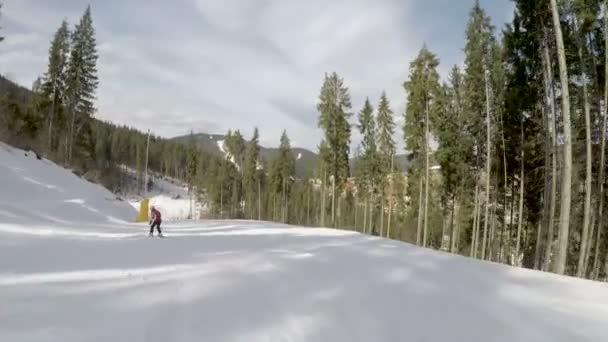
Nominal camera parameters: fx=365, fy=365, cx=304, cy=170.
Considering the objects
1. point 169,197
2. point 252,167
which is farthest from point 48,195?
point 169,197

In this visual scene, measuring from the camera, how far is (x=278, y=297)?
18.9 feet

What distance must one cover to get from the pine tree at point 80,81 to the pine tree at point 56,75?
1.11 m

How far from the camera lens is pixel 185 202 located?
9650cm

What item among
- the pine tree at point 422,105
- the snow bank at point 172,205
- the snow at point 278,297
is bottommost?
the snow bank at point 172,205

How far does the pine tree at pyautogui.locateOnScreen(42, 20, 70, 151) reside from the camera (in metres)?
40.6

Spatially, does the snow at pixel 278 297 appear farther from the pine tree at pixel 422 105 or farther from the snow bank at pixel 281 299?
the pine tree at pixel 422 105

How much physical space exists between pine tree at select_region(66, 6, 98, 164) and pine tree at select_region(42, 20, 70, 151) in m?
1.11

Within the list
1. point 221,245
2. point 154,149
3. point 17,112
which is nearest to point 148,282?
point 221,245

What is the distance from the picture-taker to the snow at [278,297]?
4375 mm

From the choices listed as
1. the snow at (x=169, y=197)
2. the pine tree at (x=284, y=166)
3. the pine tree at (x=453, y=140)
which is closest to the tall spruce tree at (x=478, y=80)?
the pine tree at (x=453, y=140)

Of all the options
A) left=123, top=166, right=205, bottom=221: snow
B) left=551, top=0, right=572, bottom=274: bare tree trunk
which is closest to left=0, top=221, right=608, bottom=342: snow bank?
left=551, top=0, right=572, bottom=274: bare tree trunk

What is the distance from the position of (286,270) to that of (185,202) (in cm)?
9431

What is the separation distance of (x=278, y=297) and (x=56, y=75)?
45944 millimetres

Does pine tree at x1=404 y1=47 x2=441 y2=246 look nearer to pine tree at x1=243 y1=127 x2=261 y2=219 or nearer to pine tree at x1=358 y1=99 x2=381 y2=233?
pine tree at x1=358 y1=99 x2=381 y2=233
